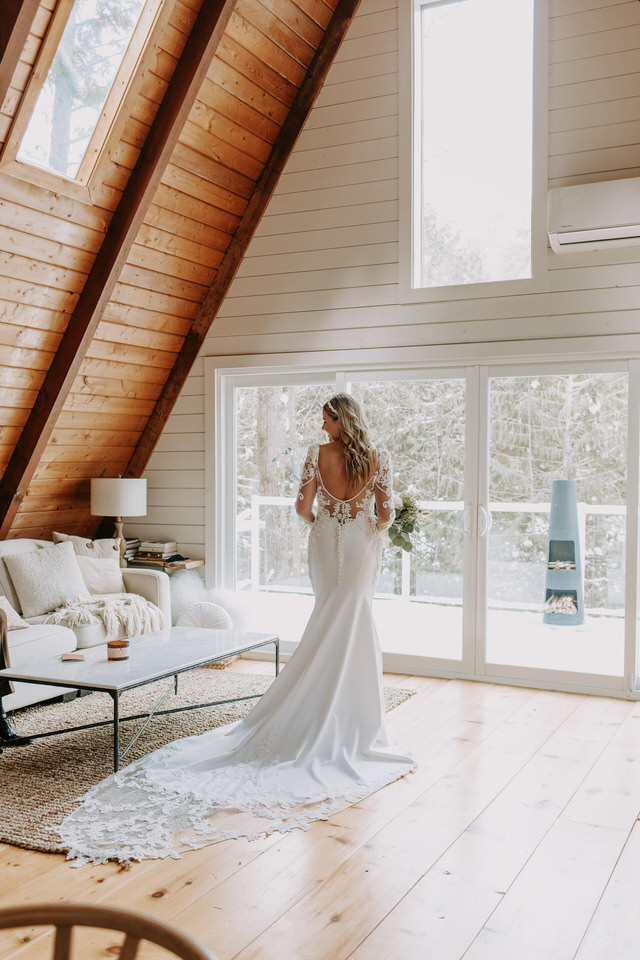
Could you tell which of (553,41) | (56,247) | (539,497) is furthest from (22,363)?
(553,41)

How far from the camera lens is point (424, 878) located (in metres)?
2.73

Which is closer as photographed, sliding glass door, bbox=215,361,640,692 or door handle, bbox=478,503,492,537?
sliding glass door, bbox=215,361,640,692

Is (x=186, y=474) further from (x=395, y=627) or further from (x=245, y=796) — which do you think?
(x=245, y=796)

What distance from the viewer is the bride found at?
311 cm

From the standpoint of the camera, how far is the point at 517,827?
312 cm

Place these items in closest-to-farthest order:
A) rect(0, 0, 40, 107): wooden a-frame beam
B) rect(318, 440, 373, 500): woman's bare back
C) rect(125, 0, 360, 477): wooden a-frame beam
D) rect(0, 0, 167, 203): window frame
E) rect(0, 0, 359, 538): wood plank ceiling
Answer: rect(0, 0, 40, 107): wooden a-frame beam, rect(0, 0, 167, 203): window frame, rect(318, 440, 373, 500): woman's bare back, rect(0, 0, 359, 538): wood plank ceiling, rect(125, 0, 360, 477): wooden a-frame beam

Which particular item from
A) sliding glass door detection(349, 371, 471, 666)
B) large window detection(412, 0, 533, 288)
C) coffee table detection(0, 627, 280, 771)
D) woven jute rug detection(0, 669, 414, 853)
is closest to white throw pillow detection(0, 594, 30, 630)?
woven jute rug detection(0, 669, 414, 853)

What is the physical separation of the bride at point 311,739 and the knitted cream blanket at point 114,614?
117cm

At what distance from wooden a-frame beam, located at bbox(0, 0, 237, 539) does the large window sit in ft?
4.71

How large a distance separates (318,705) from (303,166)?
3470mm

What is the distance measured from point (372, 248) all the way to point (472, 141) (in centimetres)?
85

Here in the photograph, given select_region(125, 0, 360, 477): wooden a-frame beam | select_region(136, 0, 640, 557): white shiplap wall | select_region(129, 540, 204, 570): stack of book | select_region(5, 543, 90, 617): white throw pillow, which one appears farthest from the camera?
select_region(129, 540, 204, 570): stack of book

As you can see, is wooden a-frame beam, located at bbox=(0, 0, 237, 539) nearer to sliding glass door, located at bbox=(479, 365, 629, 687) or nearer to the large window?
the large window

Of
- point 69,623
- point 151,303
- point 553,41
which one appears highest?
point 553,41
